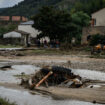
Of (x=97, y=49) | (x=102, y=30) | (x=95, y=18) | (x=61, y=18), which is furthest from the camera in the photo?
(x=95, y=18)

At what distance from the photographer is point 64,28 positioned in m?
56.7

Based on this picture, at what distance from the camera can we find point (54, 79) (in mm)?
17297

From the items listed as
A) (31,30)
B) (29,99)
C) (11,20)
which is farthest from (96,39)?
(11,20)

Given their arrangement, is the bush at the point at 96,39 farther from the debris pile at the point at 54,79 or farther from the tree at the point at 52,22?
the debris pile at the point at 54,79

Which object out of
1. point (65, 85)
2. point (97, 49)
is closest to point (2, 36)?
point (97, 49)

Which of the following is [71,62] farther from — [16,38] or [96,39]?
[16,38]

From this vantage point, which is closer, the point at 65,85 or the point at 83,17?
the point at 65,85

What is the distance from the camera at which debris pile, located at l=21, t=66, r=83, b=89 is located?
16766mm

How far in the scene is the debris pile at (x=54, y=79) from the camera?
1677 cm

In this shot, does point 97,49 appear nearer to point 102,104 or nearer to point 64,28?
point 64,28

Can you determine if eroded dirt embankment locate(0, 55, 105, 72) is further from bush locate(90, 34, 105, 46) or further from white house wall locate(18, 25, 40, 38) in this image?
white house wall locate(18, 25, 40, 38)

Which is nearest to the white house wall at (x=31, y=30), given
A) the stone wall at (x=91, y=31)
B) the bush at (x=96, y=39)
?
the stone wall at (x=91, y=31)

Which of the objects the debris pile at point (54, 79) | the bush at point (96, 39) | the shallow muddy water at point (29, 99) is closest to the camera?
the shallow muddy water at point (29, 99)

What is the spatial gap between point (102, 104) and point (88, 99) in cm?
97
